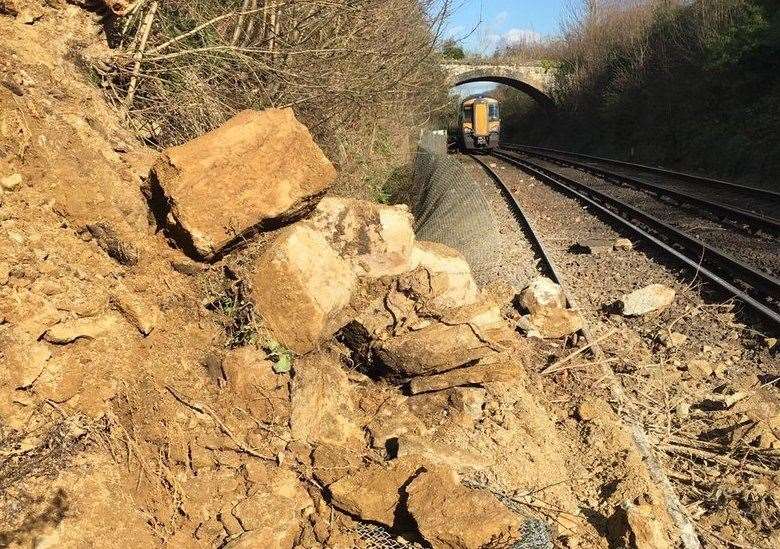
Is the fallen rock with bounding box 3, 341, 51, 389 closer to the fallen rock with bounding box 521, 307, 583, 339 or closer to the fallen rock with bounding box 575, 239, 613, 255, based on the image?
the fallen rock with bounding box 521, 307, 583, 339

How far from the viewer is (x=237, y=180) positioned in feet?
11.1

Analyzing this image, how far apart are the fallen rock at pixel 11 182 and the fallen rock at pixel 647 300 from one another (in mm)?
5299

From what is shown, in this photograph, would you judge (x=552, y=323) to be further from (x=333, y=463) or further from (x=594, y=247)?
(x=594, y=247)

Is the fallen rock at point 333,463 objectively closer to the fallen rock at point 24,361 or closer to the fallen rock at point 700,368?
the fallen rock at point 24,361

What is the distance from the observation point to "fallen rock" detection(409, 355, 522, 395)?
11.5 ft

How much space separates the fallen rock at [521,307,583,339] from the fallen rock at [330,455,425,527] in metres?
2.74

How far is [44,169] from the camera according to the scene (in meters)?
2.99

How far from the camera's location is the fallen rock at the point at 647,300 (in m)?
5.62

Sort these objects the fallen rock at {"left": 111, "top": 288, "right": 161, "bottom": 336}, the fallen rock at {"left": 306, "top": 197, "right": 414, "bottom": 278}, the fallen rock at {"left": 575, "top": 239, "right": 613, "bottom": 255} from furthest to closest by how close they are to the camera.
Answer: the fallen rock at {"left": 575, "top": 239, "right": 613, "bottom": 255} < the fallen rock at {"left": 306, "top": 197, "right": 414, "bottom": 278} < the fallen rock at {"left": 111, "top": 288, "right": 161, "bottom": 336}

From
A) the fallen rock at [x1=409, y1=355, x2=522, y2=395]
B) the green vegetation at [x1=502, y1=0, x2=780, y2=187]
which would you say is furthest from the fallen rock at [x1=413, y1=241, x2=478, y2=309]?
the green vegetation at [x1=502, y1=0, x2=780, y2=187]

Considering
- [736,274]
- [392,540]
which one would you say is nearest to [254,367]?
[392,540]

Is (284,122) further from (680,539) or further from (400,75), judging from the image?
(400,75)

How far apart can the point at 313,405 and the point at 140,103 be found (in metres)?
3.20

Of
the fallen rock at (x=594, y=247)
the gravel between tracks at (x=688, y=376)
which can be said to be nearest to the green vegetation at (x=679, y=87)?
the fallen rock at (x=594, y=247)
